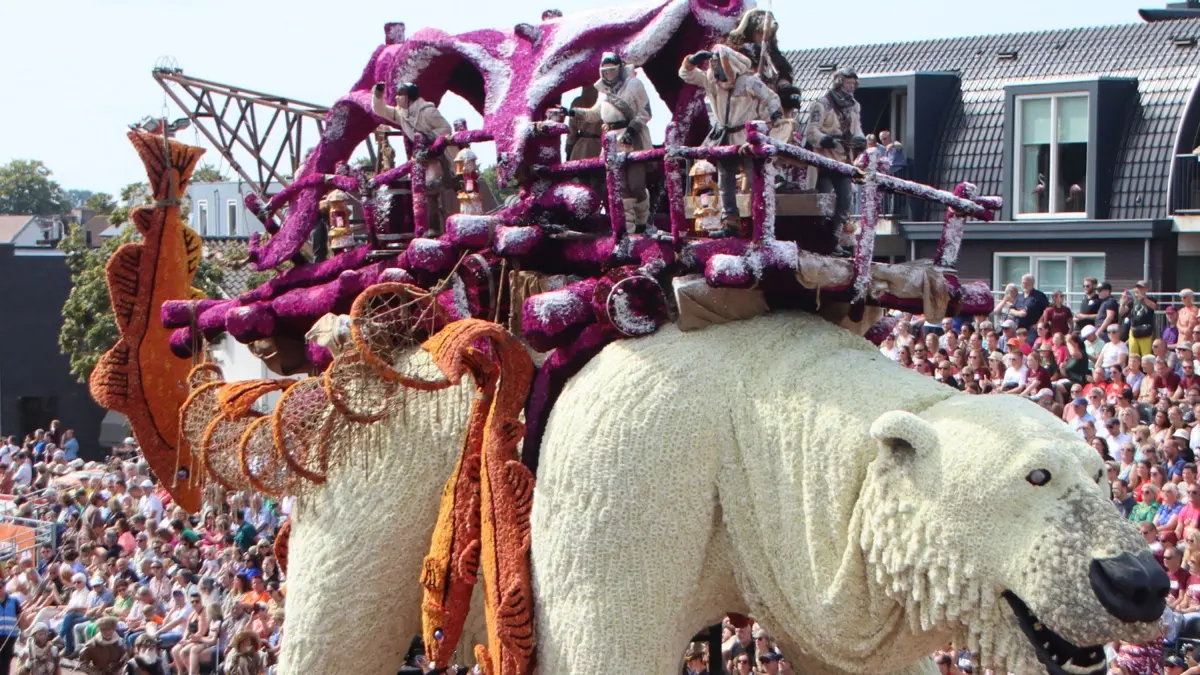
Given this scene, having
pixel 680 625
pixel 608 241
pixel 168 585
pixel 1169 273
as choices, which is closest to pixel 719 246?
pixel 608 241

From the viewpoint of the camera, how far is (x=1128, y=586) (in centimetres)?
463

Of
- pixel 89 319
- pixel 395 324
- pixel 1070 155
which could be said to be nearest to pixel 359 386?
pixel 395 324

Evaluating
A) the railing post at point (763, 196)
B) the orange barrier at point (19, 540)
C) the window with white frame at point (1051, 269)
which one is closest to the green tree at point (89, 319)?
the orange barrier at point (19, 540)

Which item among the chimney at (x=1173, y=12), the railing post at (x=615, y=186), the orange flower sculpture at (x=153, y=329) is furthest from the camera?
the chimney at (x=1173, y=12)

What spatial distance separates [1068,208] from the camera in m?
15.7

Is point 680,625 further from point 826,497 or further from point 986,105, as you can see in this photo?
point 986,105

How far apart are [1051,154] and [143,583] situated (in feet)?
29.3

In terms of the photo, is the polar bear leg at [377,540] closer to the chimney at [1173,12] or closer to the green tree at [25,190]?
the chimney at [1173,12]

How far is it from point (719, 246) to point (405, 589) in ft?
6.60

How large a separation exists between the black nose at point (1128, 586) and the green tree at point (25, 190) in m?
74.0

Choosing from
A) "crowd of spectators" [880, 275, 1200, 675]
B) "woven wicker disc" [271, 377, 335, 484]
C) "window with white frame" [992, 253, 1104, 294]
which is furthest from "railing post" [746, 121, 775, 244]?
"window with white frame" [992, 253, 1104, 294]

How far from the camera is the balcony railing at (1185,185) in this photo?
50.0ft

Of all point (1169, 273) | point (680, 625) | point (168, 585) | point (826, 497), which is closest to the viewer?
point (826, 497)

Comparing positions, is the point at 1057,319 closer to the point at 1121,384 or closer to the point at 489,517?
the point at 1121,384
